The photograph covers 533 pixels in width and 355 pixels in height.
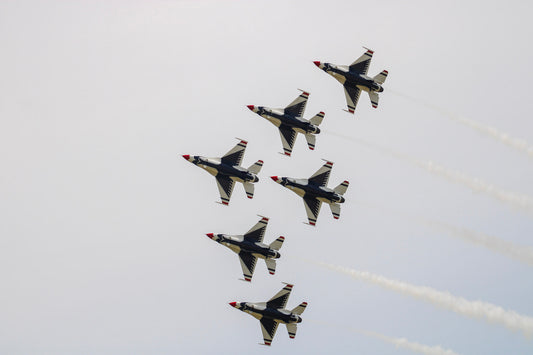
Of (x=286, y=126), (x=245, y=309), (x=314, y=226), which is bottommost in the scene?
(x=245, y=309)

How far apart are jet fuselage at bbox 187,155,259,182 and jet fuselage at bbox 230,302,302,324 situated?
16.5 metres

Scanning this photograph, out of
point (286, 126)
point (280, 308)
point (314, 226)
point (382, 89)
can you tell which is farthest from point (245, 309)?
point (382, 89)

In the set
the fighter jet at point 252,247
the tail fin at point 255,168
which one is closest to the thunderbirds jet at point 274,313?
the fighter jet at point 252,247

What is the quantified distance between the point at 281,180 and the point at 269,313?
708 inches

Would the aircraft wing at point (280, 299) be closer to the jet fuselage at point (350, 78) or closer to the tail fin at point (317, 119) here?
the tail fin at point (317, 119)

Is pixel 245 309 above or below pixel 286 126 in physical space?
below

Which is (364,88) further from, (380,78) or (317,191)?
(317,191)

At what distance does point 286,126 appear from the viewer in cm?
15638

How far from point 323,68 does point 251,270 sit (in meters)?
28.9

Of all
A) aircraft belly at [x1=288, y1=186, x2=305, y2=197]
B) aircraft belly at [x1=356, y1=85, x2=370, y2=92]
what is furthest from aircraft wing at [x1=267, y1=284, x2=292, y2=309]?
aircraft belly at [x1=356, y1=85, x2=370, y2=92]

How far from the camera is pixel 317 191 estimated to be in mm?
155000

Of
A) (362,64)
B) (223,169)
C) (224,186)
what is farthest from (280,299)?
(362,64)

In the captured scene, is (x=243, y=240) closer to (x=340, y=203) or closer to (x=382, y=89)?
(x=340, y=203)

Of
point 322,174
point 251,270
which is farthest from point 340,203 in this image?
point 251,270
